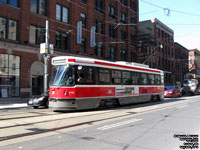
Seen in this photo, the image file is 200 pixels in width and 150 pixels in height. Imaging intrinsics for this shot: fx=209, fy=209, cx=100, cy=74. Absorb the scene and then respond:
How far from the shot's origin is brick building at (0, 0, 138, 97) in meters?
20.6

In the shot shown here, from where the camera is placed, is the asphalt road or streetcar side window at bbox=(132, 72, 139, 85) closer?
the asphalt road

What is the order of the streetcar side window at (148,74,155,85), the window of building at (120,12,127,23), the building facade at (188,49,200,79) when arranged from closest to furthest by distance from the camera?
the streetcar side window at (148,74,155,85)
the window of building at (120,12,127,23)
the building facade at (188,49,200,79)

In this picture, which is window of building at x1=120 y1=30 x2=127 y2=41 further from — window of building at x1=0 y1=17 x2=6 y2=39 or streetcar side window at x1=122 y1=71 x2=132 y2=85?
streetcar side window at x1=122 y1=71 x2=132 y2=85

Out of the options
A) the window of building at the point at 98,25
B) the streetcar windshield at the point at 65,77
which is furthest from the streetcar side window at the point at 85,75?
the window of building at the point at 98,25

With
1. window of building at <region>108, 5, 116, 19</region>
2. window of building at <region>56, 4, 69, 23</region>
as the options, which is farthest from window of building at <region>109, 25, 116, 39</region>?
window of building at <region>56, 4, 69, 23</region>

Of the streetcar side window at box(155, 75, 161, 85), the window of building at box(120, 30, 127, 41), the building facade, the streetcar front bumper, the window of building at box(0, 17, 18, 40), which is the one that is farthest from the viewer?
the building facade

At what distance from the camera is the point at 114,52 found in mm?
35750

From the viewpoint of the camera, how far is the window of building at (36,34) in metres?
22.9

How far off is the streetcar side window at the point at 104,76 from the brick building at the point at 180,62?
54.9m

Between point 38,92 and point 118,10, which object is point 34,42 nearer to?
point 38,92

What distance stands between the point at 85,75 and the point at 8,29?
1291 centimetres

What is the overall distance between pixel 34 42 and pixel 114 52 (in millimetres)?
15908

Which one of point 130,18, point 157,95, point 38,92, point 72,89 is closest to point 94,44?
point 38,92

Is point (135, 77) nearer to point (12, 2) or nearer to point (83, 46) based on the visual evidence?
point (83, 46)
